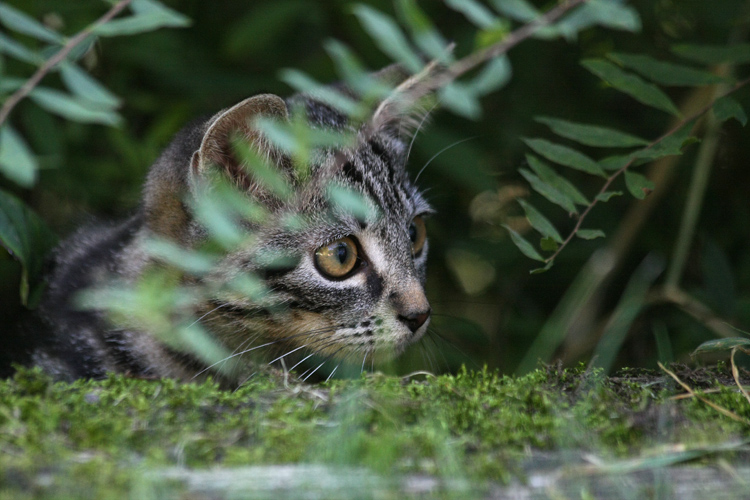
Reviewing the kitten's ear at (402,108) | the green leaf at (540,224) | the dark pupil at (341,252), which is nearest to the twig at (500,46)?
the kitten's ear at (402,108)

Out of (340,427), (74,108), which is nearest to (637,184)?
(340,427)

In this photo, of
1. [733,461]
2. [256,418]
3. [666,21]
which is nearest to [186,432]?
[256,418]

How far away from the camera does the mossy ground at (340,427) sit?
3.69ft

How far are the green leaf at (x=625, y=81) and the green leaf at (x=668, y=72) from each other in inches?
1.5

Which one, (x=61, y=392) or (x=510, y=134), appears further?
(x=510, y=134)

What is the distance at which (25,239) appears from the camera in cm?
222

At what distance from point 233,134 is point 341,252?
0.52 m

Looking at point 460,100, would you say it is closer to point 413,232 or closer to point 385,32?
point 385,32

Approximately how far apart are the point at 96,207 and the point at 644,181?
2729 millimetres

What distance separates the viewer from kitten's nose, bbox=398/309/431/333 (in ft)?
7.59

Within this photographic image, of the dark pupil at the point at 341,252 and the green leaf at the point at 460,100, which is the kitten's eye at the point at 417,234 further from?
the green leaf at the point at 460,100

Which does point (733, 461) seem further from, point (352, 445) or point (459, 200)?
point (459, 200)

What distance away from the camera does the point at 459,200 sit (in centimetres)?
379

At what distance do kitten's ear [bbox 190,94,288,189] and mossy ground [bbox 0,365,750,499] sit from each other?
0.83 metres
